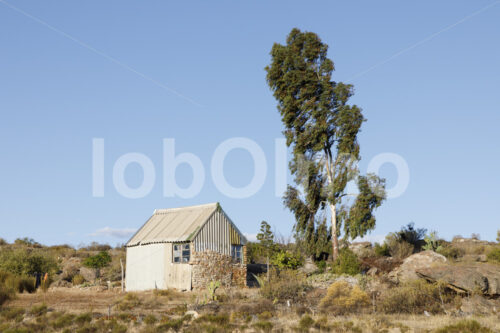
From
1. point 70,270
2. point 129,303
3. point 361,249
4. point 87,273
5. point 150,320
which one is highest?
point 361,249

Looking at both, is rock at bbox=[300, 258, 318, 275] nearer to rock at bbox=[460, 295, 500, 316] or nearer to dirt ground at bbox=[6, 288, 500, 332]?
dirt ground at bbox=[6, 288, 500, 332]

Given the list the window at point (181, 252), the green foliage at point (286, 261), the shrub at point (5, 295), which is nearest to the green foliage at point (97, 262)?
the window at point (181, 252)

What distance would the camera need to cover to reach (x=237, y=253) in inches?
1455

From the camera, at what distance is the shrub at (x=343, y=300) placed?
71.6 feet

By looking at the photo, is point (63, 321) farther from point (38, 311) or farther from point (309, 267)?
point (309, 267)

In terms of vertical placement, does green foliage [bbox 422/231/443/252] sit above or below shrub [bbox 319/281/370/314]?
above

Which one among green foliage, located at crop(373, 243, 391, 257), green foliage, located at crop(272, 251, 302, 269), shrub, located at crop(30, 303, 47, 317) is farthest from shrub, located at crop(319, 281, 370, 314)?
green foliage, located at crop(373, 243, 391, 257)

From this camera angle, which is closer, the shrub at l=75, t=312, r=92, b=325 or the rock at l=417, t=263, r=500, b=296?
the shrub at l=75, t=312, r=92, b=325

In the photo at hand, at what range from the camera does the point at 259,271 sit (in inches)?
1709

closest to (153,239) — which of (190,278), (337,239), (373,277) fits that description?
(190,278)

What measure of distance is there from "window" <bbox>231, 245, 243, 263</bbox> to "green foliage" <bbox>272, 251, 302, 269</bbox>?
2.78m

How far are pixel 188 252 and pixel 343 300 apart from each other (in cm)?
1407

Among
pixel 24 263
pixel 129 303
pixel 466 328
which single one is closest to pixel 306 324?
pixel 466 328

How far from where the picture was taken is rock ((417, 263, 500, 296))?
2192cm
